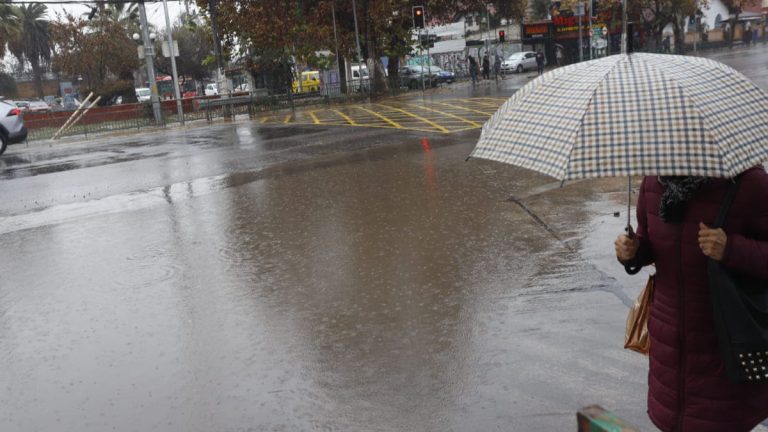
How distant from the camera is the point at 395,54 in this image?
37.8 meters

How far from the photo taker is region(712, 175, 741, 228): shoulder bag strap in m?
2.56

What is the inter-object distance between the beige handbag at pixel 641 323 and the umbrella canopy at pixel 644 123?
0.67 meters

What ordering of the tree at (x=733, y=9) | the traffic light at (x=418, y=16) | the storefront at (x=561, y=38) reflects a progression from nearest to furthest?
the traffic light at (x=418, y=16) < the storefront at (x=561, y=38) < the tree at (x=733, y=9)

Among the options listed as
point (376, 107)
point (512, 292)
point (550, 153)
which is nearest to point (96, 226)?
point (512, 292)

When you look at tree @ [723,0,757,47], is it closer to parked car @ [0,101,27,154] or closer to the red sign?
the red sign

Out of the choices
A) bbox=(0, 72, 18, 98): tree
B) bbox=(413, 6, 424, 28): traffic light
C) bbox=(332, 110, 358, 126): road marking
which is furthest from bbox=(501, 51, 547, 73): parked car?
bbox=(0, 72, 18, 98): tree

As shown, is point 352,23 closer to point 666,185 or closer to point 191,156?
point 191,156

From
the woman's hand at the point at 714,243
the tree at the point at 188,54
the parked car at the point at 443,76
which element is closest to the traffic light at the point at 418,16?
the parked car at the point at 443,76

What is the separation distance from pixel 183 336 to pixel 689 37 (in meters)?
72.0

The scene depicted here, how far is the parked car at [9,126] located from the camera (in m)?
20.0

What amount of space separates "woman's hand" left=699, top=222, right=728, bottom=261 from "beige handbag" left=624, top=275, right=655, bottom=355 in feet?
1.48

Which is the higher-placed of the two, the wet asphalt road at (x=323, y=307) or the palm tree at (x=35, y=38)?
the palm tree at (x=35, y=38)

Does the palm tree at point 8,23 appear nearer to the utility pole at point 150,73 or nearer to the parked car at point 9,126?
the utility pole at point 150,73

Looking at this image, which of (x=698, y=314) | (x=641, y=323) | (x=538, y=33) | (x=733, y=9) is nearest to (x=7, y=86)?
(x=538, y=33)
